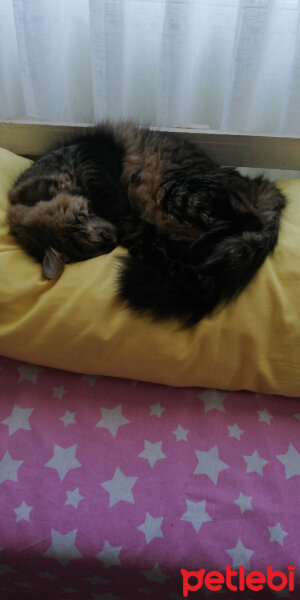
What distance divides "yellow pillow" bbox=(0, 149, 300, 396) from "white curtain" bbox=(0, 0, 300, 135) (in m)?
0.69

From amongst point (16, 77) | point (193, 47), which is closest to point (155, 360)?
point (193, 47)

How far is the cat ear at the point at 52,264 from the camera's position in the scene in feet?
2.97

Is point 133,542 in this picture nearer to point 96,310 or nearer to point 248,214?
point 96,310

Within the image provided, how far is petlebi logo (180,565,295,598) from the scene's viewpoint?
635 millimetres

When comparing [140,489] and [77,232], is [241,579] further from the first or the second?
[77,232]

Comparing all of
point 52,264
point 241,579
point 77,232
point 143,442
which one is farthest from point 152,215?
point 241,579

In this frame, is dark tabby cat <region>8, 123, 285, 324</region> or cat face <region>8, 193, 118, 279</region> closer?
dark tabby cat <region>8, 123, 285, 324</region>

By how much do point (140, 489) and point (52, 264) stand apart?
523mm

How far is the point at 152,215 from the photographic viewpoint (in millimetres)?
1156

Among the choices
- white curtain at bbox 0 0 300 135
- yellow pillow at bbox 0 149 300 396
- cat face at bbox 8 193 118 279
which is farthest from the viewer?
white curtain at bbox 0 0 300 135

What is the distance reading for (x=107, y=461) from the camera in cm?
76

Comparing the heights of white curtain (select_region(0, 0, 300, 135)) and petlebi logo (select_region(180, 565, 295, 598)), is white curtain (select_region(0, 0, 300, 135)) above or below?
above

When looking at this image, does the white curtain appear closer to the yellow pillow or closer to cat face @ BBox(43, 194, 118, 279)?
cat face @ BBox(43, 194, 118, 279)

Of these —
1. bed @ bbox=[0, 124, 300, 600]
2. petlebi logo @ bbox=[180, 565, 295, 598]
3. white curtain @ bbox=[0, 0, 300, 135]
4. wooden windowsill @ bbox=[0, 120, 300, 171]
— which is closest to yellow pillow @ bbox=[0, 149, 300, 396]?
bed @ bbox=[0, 124, 300, 600]
